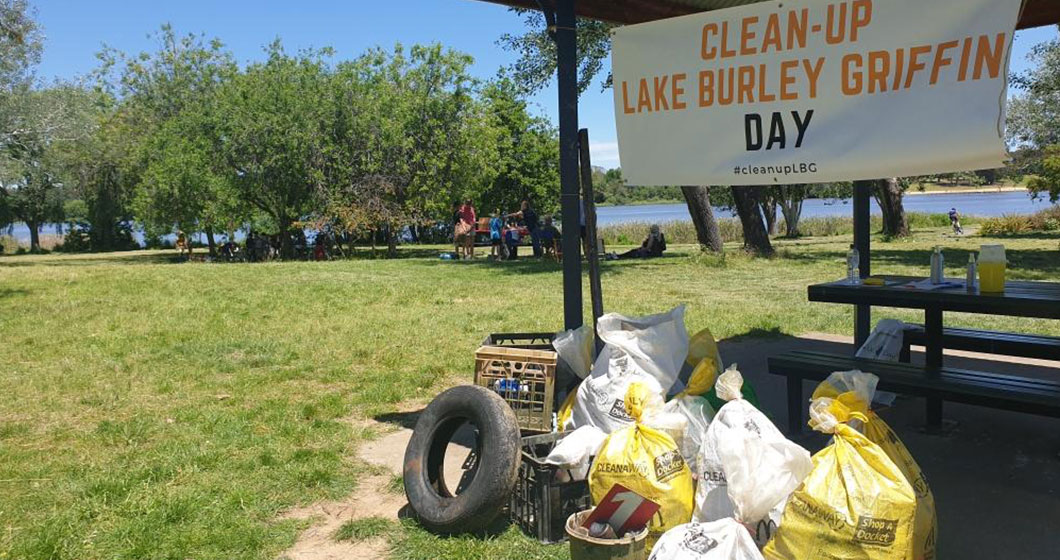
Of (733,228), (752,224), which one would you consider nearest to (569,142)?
(752,224)

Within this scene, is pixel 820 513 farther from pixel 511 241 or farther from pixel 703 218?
pixel 511 241

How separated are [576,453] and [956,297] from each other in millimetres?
2352

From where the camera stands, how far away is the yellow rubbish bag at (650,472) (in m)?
3.15

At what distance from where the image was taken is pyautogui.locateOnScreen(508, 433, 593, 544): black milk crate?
344 centimetres

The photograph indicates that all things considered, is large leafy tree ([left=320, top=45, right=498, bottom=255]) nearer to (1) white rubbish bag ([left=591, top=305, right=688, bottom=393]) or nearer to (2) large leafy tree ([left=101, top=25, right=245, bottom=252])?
(2) large leafy tree ([left=101, top=25, right=245, bottom=252])

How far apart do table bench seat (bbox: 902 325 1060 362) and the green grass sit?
2881mm

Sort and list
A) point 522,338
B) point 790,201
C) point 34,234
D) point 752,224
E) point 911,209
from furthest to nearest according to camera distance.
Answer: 1. point 911,209
2. point 34,234
3. point 790,201
4. point 752,224
5. point 522,338

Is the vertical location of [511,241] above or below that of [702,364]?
above

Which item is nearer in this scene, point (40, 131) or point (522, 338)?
point (522, 338)

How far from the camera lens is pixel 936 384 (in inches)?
158

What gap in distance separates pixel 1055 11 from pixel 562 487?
521 centimetres

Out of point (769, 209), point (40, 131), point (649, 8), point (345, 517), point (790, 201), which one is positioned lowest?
point (345, 517)

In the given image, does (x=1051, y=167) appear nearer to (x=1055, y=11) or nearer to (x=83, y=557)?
(x=1055, y=11)

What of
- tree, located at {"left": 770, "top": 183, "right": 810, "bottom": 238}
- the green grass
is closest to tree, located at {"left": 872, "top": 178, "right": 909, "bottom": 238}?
the green grass
